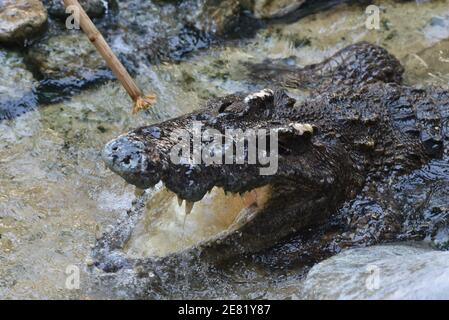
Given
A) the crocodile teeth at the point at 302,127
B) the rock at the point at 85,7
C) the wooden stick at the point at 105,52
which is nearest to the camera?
the crocodile teeth at the point at 302,127

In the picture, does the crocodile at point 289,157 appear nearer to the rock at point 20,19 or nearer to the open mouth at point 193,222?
the open mouth at point 193,222

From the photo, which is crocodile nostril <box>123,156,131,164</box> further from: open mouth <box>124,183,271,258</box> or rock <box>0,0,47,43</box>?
rock <box>0,0,47,43</box>

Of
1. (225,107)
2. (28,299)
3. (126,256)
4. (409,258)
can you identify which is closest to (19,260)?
(28,299)

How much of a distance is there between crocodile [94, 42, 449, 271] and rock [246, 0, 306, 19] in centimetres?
208

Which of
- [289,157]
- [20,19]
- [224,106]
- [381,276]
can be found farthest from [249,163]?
[20,19]

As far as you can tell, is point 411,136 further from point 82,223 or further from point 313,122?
point 82,223

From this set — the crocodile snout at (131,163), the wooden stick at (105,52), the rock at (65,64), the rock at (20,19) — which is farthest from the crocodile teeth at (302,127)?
the rock at (20,19)

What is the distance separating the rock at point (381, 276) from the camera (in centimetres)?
319

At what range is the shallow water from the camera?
157 inches

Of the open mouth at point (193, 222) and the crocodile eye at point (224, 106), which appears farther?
the crocodile eye at point (224, 106)

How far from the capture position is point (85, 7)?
6.38 m

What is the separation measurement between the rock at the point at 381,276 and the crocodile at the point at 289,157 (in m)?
0.45
